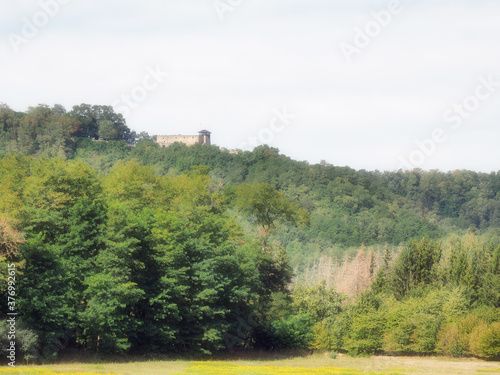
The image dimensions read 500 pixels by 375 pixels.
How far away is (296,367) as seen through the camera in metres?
44.4

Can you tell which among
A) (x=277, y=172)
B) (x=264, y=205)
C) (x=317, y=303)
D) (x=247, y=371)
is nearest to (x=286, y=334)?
(x=317, y=303)

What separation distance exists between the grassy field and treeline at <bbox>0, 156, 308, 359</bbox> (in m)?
3.45

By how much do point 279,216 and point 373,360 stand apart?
74.0 feet

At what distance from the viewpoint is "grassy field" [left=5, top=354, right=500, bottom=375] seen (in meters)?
35.4

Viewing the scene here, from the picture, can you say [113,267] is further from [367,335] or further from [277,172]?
[277,172]

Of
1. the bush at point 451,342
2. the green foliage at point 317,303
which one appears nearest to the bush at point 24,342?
the green foliage at point 317,303

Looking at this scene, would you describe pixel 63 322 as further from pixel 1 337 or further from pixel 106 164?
pixel 106 164

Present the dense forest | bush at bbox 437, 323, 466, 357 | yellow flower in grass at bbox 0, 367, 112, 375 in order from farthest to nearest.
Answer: bush at bbox 437, 323, 466, 357 < the dense forest < yellow flower in grass at bbox 0, 367, 112, 375

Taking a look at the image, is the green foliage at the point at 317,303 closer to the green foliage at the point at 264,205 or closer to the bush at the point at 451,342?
the green foliage at the point at 264,205

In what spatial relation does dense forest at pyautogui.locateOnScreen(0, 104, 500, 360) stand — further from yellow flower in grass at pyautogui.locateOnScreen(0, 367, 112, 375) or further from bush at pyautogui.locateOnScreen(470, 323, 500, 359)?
yellow flower in grass at pyautogui.locateOnScreen(0, 367, 112, 375)

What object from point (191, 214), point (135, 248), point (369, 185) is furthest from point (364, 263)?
point (369, 185)

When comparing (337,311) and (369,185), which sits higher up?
(369,185)

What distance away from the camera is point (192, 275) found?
4928cm

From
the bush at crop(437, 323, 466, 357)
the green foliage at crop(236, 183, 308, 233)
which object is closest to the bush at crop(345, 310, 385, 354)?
the bush at crop(437, 323, 466, 357)
